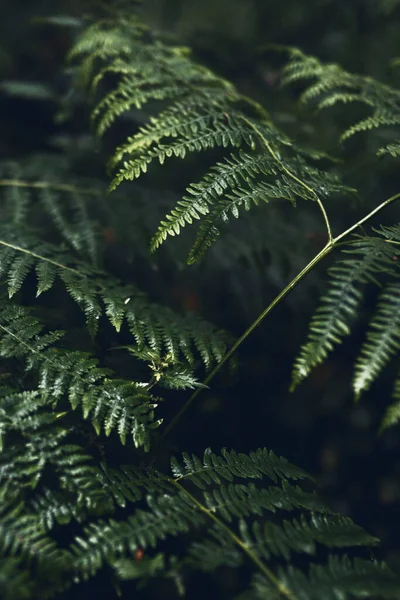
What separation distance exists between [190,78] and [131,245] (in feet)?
2.15

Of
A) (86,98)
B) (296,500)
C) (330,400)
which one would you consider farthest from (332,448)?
(86,98)

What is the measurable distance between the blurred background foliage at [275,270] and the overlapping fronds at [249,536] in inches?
16.3

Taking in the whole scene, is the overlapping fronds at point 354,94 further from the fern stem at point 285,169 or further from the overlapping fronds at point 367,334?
the overlapping fronds at point 367,334

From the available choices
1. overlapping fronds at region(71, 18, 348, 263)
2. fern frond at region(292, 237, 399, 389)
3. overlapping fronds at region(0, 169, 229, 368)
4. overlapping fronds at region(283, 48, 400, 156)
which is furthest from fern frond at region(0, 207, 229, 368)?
overlapping fronds at region(283, 48, 400, 156)

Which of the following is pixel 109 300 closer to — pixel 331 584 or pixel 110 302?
pixel 110 302

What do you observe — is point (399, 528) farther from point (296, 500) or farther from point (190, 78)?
point (190, 78)

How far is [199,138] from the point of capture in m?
1.46

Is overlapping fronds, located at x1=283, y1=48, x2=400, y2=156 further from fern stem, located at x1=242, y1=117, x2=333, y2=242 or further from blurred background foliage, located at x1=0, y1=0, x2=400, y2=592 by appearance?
fern stem, located at x1=242, y1=117, x2=333, y2=242

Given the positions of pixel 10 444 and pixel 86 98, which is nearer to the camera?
pixel 10 444

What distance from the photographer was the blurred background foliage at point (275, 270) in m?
2.02

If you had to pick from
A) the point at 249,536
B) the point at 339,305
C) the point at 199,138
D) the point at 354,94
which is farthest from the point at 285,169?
the point at 249,536

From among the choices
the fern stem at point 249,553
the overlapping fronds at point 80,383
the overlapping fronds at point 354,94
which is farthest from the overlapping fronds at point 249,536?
Result: the overlapping fronds at point 354,94

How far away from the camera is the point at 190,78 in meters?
1.79

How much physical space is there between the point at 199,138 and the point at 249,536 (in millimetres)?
1005
